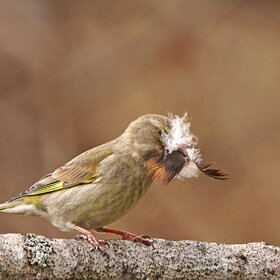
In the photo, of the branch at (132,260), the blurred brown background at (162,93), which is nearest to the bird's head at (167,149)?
the branch at (132,260)

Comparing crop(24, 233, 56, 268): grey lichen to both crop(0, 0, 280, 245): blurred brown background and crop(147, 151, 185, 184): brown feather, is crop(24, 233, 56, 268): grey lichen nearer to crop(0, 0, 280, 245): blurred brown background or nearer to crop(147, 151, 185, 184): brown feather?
crop(147, 151, 185, 184): brown feather

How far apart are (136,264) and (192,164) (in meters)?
0.42

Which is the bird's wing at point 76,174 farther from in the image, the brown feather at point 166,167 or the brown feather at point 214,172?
the brown feather at point 214,172

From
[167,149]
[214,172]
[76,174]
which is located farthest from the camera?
[76,174]

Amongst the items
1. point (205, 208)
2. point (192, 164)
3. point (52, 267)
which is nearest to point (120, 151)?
point (192, 164)

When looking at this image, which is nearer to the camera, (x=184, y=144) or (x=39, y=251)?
(x=39, y=251)

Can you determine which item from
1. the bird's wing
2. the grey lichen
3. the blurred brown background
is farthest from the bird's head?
the blurred brown background

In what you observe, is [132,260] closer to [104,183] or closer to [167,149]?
[167,149]

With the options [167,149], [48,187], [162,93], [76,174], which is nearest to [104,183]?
[76,174]

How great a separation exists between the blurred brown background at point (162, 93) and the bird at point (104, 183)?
3.78 ft

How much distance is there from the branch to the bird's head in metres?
0.30

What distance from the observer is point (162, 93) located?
207 inches

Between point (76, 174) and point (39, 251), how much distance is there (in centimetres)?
102

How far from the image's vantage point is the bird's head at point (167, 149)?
3418mm
